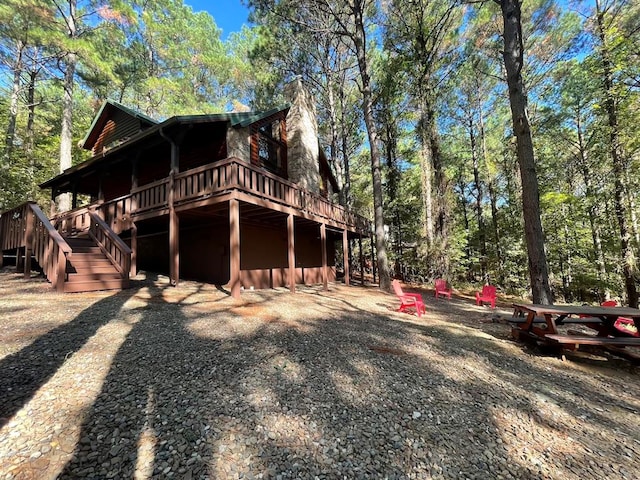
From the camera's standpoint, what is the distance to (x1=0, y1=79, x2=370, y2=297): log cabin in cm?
744

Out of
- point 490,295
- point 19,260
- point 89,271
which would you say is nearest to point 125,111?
point 19,260

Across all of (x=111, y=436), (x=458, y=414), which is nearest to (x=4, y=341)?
(x=111, y=436)

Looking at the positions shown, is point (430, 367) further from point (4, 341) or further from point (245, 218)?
point (245, 218)

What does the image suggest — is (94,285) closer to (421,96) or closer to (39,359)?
(39,359)

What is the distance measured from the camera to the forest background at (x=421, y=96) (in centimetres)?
1270

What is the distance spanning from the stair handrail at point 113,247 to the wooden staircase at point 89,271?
0.10 m

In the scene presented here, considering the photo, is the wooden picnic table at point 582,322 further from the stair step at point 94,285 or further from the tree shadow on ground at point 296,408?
the stair step at point 94,285

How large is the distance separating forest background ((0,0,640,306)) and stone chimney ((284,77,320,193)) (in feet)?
9.97

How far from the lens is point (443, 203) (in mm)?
13992

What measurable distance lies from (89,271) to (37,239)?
2.38 meters

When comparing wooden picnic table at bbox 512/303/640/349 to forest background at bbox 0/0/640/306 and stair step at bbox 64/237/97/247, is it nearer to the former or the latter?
forest background at bbox 0/0/640/306

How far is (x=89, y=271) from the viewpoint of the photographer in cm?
696

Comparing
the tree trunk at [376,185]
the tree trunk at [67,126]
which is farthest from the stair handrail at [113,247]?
the tree trunk at [67,126]

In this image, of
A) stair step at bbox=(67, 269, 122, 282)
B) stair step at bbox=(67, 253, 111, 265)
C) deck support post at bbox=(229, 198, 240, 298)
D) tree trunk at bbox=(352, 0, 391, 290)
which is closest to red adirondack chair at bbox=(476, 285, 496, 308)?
tree trunk at bbox=(352, 0, 391, 290)
